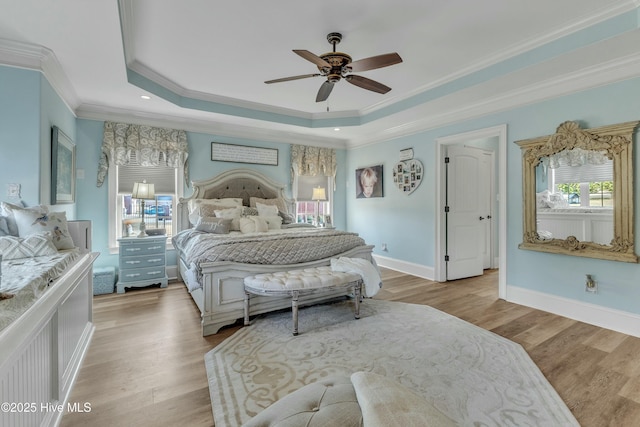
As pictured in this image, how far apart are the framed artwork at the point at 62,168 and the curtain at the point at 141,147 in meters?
0.41

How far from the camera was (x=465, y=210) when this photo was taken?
4535 millimetres

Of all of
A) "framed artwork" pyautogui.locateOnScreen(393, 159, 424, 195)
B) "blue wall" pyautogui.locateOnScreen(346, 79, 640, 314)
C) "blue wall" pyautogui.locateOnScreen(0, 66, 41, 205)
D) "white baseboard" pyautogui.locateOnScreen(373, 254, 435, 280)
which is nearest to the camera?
"blue wall" pyautogui.locateOnScreen(0, 66, 41, 205)

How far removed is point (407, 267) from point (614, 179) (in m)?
2.77

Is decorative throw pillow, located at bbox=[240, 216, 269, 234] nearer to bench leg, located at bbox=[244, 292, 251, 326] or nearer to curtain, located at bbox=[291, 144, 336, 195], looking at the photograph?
bench leg, located at bbox=[244, 292, 251, 326]

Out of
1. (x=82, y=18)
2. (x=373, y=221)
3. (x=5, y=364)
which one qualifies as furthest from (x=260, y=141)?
(x=5, y=364)

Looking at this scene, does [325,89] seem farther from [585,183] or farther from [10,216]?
[585,183]

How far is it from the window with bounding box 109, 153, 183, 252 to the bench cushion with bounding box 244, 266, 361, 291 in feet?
8.40

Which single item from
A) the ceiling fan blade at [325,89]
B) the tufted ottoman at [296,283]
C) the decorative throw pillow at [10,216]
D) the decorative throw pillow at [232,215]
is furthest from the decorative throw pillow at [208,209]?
the ceiling fan blade at [325,89]

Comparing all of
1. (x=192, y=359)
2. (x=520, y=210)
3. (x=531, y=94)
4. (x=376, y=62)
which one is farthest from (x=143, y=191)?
(x=531, y=94)

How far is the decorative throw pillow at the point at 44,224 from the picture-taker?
6.68ft

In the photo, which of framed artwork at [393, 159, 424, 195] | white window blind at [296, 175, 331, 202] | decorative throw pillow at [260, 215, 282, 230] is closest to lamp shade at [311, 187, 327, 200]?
white window blind at [296, 175, 331, 202]

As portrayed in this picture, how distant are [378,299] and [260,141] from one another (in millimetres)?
3411

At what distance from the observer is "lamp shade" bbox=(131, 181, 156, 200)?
3.94 meters

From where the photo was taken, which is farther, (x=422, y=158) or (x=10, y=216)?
(x=422, y=158)
